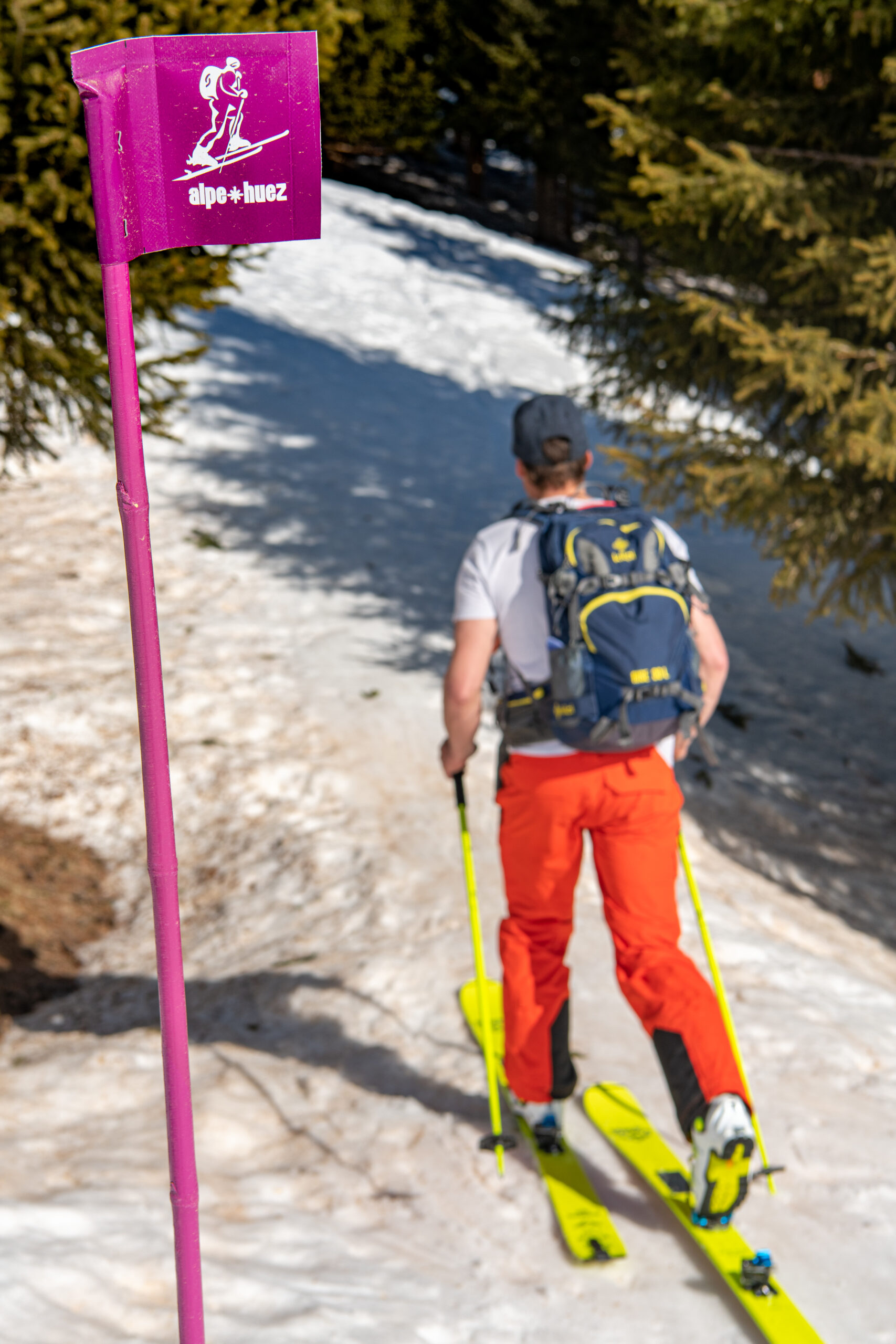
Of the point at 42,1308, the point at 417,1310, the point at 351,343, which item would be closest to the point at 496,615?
the point at 417,1310

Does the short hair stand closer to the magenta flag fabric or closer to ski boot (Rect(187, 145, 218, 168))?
the magenta flag fabric

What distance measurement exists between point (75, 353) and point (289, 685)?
312 centimetres

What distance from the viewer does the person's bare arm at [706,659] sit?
3496mm

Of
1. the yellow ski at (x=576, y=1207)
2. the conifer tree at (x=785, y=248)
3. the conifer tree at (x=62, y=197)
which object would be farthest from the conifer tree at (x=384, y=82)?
the yellow ski at (x=576, y=1207)

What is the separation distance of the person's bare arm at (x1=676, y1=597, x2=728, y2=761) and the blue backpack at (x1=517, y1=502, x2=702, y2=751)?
0.26 metres

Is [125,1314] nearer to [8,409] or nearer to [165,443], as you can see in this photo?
[8,409]

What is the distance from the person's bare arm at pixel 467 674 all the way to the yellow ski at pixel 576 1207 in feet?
3.23

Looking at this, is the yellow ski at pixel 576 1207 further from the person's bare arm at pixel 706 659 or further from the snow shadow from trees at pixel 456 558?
the snow shadow from trees at pixel 456 558

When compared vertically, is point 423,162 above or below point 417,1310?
above

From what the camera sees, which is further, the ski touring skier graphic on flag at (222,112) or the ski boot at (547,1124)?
the ski boot at (547,1124)

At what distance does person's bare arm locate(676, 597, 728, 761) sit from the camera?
11.5 feet

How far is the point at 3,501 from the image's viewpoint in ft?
35.4

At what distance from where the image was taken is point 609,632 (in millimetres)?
3158

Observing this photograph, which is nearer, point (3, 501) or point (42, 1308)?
point (42, 1308)
